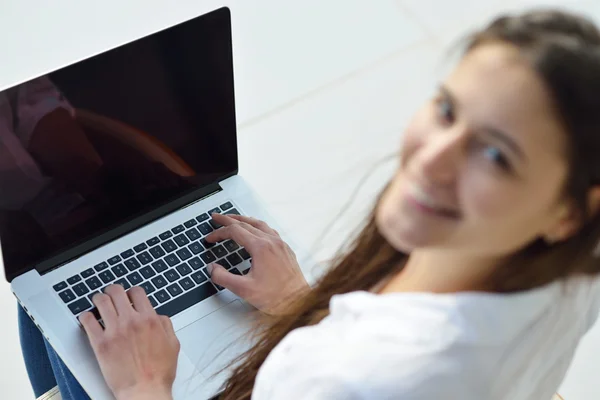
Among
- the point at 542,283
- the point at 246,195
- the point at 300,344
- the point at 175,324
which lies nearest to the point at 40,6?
the point at 246,195

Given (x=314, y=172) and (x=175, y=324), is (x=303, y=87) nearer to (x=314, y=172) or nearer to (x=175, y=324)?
(x=314, y=172)

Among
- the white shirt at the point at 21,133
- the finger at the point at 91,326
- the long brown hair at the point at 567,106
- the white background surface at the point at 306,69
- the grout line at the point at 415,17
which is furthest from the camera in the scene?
the grout line at the point at 415,17

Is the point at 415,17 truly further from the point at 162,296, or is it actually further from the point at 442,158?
the point at 442,158

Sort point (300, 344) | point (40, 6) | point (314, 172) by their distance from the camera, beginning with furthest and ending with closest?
point (40, 6) < point (314, 172) < point (300, 344)

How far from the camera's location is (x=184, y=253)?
1.04 meters

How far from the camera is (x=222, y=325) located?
1.00m

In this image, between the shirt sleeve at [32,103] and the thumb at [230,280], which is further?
the thumb at [230,280]

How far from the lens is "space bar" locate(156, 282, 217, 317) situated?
1000 mm

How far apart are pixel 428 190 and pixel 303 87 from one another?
3.35 ft

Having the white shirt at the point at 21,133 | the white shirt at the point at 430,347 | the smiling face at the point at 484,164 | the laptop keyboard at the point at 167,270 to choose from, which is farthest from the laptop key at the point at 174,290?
the smiling face at the point at 484,164

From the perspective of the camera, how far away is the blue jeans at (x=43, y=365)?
97 cm

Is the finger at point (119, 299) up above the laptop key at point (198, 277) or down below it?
above

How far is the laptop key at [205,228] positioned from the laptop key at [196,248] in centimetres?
2

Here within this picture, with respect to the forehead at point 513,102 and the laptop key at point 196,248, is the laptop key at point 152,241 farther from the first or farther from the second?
the forehead at point 513,102
